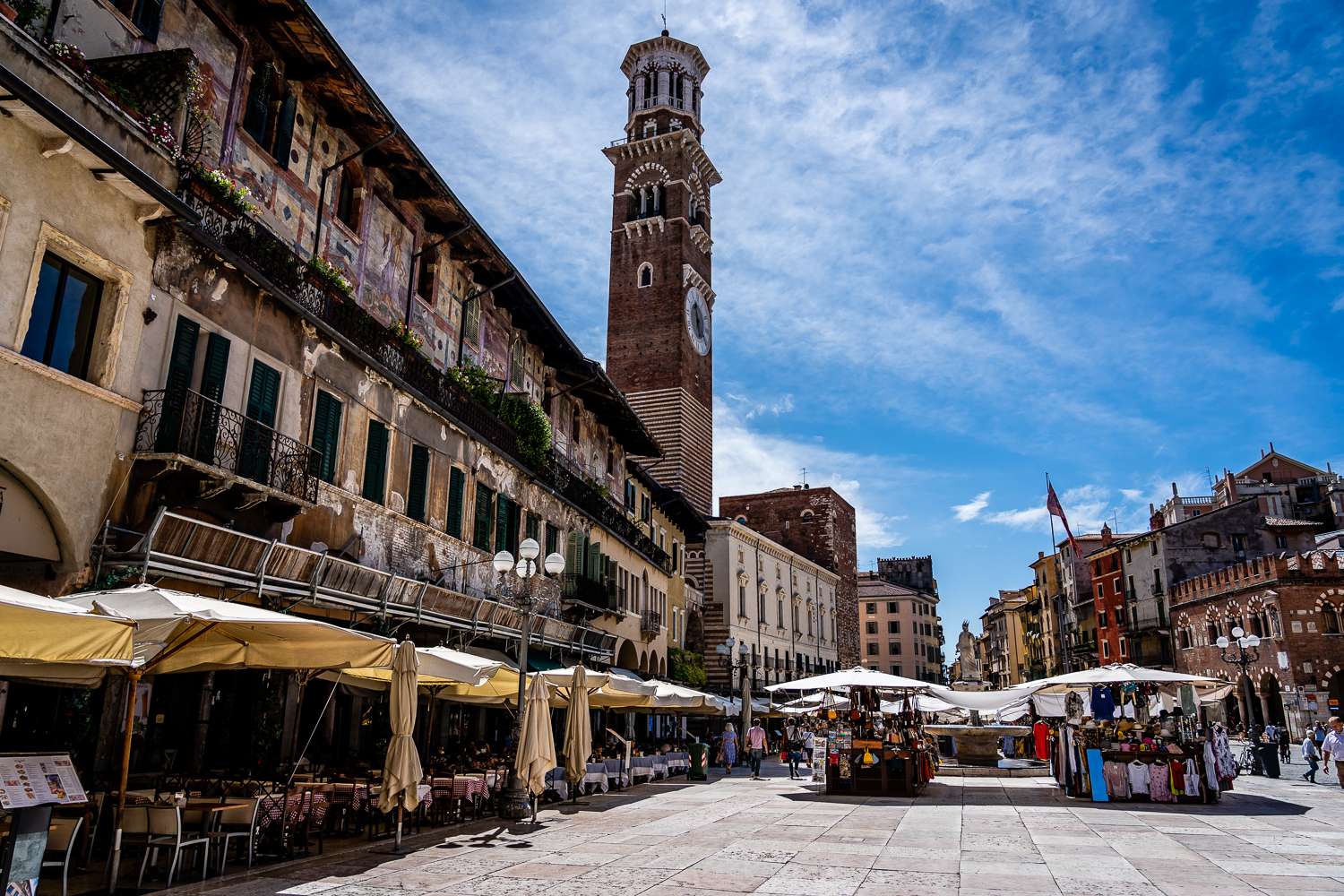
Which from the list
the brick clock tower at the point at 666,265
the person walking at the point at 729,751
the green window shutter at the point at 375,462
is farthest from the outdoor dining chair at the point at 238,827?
the brick clock tower at the point at 666,265

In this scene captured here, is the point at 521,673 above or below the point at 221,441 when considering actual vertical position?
below

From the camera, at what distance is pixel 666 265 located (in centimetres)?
5378

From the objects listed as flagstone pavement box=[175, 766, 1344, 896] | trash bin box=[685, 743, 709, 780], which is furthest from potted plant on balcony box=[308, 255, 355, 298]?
trash bin box=[685, 743, 709, 780]

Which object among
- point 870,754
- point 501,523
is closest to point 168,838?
point 501,523

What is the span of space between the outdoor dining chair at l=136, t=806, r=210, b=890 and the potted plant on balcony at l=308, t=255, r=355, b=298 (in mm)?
8700

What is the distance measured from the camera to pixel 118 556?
11.1m

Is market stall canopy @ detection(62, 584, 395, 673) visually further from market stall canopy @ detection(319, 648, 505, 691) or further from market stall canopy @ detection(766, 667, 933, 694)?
market stall canopy @ detection(766, 667, 933, 694)

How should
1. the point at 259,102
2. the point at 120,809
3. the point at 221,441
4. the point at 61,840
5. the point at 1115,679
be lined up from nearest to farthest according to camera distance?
the point at 61,840 → the point at 120,809 → the point at 221,441 → the point at 259,102 → the point at 1115,679

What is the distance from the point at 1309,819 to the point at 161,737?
56.2 feet

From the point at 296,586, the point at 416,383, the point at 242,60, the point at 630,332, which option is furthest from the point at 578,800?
the point at 630,332

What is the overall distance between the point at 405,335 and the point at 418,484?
2.95 meters

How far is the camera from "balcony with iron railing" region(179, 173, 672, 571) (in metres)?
13.0

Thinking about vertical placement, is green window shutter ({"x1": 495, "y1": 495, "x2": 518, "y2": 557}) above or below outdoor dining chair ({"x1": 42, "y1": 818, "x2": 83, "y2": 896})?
above

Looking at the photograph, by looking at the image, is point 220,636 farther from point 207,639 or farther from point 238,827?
point 238,827
